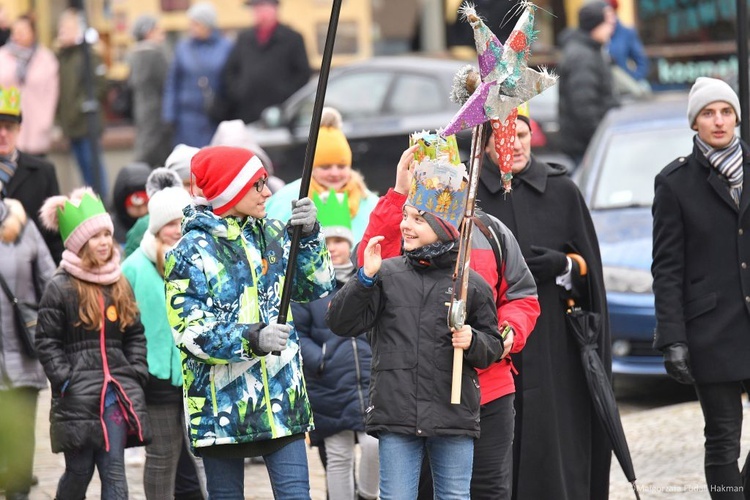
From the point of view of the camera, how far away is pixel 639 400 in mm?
10109

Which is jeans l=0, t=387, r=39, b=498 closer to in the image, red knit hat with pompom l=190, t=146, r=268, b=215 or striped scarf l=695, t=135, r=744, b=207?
red knit hat with pompom l=190, t=146, r=268, b=215

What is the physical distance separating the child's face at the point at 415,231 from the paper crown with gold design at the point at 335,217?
1513mm

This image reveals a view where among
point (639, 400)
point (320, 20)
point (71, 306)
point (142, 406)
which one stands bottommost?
point (639, 400)

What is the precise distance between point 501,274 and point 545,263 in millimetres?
507

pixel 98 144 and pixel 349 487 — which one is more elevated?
pixel 98 144

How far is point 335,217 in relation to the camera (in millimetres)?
7055

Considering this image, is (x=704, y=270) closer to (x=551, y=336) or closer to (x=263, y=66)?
(x=551, y=336)

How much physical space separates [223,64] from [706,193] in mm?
10125

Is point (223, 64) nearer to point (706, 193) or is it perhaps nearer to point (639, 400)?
point (639, 400)

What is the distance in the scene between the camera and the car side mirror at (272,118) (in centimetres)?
1539

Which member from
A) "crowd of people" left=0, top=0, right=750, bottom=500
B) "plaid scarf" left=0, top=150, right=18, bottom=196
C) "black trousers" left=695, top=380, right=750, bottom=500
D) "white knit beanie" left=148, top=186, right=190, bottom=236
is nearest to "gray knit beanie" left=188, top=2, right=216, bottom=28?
"crowd of people" left=0, top=0, right=750, bottom=500

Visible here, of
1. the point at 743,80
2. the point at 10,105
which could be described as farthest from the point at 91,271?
the point at 743,80

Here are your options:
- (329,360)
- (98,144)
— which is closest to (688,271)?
(329,360)

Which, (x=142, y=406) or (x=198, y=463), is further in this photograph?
(x=198, y=463)
